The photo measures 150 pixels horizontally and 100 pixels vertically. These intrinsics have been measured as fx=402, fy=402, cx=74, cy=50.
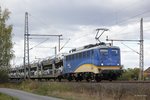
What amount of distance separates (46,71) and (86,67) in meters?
24.8

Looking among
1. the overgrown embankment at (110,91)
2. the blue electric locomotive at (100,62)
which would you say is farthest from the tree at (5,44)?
the overgrown embankment at (110,91)

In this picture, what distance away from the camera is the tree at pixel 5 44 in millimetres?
65406

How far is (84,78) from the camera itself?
153 feet

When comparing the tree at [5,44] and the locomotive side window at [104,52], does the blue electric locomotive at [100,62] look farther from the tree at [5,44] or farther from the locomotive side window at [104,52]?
the tree at [5,44]

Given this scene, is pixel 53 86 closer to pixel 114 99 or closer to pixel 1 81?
pixel 114 99

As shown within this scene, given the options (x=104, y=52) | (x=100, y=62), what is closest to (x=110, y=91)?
(x=100, y=62)

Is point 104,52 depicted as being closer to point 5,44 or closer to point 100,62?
point 100,62

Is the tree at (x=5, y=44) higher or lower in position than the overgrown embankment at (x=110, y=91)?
higher

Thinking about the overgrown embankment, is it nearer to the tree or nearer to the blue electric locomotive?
the blue electric locomotive

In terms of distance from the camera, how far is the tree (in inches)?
2575

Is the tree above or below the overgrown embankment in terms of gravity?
above

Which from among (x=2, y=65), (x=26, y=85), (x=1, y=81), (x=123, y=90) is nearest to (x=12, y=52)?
(x=2, y=65)

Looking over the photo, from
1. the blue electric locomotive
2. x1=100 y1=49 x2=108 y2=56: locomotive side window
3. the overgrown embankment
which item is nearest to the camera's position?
the overgrown embankment

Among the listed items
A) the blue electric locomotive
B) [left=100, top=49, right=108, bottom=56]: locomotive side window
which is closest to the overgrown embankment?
the blue electric locomotive
